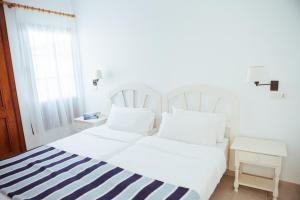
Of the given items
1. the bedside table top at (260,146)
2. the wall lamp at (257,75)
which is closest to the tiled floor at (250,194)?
the bedside table top at (260,146)

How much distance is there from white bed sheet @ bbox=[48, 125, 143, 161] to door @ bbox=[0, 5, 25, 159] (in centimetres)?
92

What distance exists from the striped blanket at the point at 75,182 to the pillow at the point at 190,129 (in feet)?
2.69

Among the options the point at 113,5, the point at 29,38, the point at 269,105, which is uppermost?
the point at 113,5

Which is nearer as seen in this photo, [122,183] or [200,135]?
[122,183]

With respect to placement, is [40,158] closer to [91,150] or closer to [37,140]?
[91,150]

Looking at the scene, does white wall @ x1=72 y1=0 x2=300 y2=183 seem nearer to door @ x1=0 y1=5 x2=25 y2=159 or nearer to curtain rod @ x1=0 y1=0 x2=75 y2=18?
curtain rod @ x1=0 y1=0 x2=75 y2=18

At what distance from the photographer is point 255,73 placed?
2.12 m

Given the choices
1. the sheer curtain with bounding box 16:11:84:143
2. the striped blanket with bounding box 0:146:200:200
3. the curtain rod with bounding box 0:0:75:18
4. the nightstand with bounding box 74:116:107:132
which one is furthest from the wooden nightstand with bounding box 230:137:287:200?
the curtain rod with bounding box 0:0:75:18

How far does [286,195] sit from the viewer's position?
216cm

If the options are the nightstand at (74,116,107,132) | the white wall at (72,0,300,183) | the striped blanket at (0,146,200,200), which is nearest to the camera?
the striped blanket at (0,146,200,200)

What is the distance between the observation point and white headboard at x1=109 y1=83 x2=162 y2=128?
296cm

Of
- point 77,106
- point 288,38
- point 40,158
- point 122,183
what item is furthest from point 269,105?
point 77,106

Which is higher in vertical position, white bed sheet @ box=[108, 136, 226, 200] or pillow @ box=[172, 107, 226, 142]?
pillow @ box=[172, 107, 226, 142]

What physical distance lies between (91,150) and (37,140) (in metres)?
1.46
